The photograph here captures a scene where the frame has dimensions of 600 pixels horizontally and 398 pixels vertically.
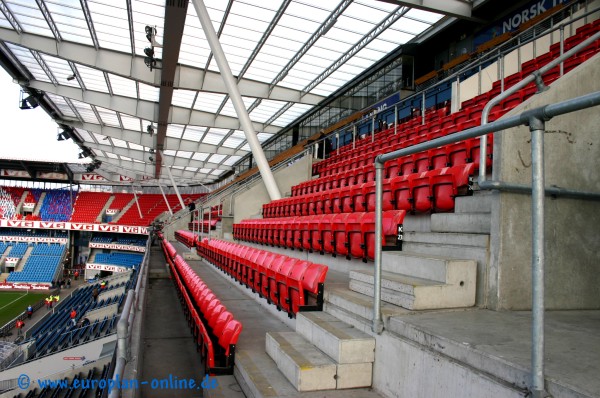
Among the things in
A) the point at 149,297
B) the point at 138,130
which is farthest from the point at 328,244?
the point at 138,130

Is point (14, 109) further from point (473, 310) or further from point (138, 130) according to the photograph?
point (473, 310)

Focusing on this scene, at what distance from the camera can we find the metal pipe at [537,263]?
4.75ft

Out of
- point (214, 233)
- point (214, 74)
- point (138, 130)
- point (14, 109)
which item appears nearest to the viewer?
point (214, 233)

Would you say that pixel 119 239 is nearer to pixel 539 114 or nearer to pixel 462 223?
pixel 462 223

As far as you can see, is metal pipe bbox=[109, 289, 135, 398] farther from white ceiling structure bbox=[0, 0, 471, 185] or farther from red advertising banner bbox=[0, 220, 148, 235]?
red advertising banner bbox=[0, 220, 148, 235]

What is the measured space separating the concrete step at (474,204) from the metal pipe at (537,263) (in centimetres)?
157

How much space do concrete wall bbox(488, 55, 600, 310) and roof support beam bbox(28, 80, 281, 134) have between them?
1782 centimetres

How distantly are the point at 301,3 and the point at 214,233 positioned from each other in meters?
7.10

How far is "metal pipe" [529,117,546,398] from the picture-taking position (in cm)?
145

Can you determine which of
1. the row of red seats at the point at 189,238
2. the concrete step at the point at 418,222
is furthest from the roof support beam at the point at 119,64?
the concrete step at the point at 418,222

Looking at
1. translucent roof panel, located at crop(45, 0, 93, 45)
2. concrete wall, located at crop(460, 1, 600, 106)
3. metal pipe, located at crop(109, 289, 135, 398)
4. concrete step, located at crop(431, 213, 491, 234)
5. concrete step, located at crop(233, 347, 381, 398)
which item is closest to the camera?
metal pipe, located at crop(109, 289, 135, 398)

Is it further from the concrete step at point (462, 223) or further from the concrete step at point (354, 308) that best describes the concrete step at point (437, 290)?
the concrete step at point (462, 223)

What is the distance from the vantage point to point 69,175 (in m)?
38.6

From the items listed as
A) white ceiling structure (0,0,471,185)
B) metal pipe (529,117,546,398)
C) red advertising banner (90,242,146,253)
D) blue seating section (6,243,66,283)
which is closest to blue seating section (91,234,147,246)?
red advertising banner (90,242,146,253)
